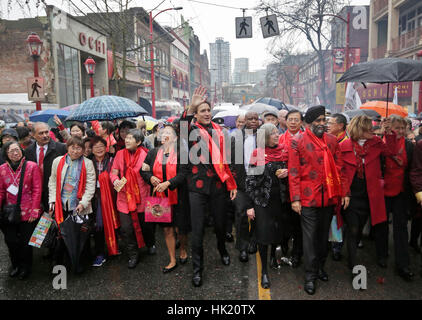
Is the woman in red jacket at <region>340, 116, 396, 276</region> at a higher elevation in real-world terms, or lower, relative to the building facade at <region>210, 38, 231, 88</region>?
lower

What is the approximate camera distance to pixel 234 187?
397cm

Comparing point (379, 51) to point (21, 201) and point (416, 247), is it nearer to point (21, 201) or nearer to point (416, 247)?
point (416, 247)

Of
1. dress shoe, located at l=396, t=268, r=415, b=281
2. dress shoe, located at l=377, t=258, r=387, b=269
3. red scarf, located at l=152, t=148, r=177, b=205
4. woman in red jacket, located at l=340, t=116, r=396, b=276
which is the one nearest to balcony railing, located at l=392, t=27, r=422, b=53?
woman in red jacket, located at l=340, t=116, r=396, b=276

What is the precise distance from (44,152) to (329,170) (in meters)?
3.89

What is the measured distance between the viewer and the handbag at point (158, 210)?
161 inches

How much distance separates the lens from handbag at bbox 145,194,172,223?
4094 mm

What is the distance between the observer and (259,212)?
3730 mm

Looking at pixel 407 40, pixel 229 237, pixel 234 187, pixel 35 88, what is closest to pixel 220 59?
pixel 407 40

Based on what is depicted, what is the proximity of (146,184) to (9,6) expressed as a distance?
4672 millimetres

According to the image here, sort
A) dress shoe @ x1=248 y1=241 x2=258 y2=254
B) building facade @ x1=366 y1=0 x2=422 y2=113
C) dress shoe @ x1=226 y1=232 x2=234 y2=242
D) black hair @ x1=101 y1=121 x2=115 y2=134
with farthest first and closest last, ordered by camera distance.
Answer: building facade @ x1=366 y1=0 x2=422 y2=113
black hair @ x1=101 y1=121 x2=115 y2=134
dress shoe @ x1=226 y1=232 x2=234 y2=242
dress shoe @ x1=248 y1=241 x2=258 y2=254

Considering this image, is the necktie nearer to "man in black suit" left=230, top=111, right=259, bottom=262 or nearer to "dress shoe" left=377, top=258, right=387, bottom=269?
"man in black suit" left=230, top=111, right=259, bottom=262

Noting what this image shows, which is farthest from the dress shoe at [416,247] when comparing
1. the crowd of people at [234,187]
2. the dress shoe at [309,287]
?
the dress shoe at [309,287]

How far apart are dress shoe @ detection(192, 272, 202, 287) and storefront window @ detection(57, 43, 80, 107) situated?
16.1m

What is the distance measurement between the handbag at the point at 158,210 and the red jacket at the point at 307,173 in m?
1.57
